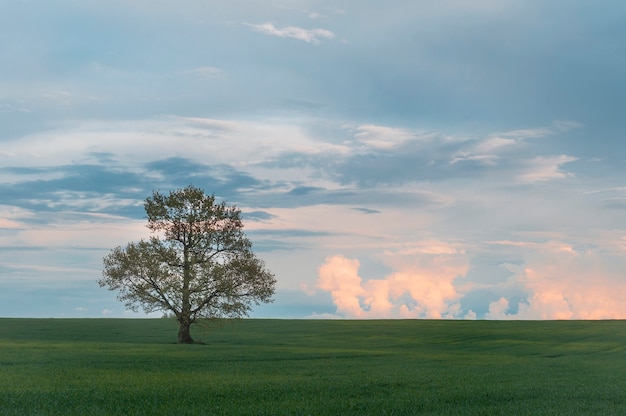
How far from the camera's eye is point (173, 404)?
21938 millimetres

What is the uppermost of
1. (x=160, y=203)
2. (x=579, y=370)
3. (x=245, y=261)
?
(x=160, y=203)

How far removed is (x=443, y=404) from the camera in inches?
906

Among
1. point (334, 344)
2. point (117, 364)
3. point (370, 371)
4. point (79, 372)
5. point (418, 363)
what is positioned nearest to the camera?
point (79, 372)

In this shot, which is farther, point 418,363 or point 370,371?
point 418,363

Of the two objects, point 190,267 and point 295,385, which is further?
point 190,267

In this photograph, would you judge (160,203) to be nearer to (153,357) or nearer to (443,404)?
(153,357)

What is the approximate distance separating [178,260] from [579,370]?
38679 mm

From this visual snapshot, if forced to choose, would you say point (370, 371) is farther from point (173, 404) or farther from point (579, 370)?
point (173, 404)

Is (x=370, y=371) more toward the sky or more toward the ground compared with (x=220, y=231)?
more toward the ground

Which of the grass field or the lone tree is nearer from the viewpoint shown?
the grass field

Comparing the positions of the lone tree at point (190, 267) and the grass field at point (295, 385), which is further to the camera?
the lone tree at point (190, 267)

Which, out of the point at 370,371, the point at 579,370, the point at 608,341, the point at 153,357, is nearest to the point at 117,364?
the point at 153,357

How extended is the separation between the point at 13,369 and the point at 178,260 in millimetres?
32836

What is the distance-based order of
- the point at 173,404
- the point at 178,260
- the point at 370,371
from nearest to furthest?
the point at 173,404 < the point at 370,371 < the point at 178,260
